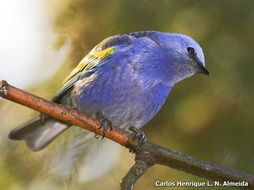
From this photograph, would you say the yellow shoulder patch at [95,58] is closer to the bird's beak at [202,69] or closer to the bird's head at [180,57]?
the bird's head at [180,57]

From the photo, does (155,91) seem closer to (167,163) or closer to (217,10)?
(217,10)

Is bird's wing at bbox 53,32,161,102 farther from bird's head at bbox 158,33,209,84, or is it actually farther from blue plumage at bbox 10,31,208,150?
bird's head at bbox 158,33,209,84

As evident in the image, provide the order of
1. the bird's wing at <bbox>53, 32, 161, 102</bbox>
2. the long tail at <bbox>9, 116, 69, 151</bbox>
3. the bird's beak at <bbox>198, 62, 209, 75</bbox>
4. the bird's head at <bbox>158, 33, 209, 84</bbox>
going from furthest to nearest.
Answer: the bird's wing at <bbox>53, 32, 161, 102</bbox> < the bird's head at <bbox>158, 33, 209, 84</bbox> < the long tail at <bbox>9, 116, 69, 151</bbox> < the bird's beak at <bbox>198, 62, 209, 75</bbox>

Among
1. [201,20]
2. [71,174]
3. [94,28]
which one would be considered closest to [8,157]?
[71,174]

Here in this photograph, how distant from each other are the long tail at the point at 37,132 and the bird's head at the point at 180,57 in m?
0.70

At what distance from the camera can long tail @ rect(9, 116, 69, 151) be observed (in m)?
2.85

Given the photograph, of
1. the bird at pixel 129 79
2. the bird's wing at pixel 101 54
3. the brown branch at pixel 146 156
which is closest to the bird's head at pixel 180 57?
the bird at pixel 129 79

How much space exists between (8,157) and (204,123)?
0.88m

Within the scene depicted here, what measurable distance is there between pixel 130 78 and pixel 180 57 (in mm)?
376

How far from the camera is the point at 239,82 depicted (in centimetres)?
228

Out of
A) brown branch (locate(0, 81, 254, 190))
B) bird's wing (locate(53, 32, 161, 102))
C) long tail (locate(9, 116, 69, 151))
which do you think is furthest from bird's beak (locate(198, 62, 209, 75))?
long tail (locate(9, 116, 69, 151))

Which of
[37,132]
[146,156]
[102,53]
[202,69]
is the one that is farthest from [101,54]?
[146,156]

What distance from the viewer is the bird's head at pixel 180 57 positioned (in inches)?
120

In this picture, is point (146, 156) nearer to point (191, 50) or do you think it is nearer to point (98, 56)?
point (191, 50)
